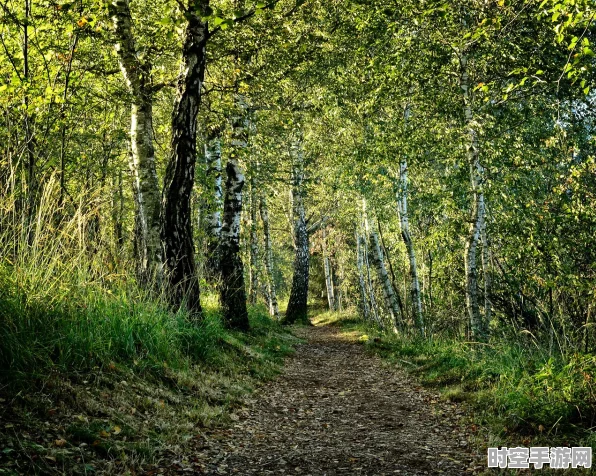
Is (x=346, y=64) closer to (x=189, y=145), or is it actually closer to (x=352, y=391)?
(x=189, y=145)

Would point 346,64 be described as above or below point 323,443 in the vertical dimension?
above

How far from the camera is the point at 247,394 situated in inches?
302

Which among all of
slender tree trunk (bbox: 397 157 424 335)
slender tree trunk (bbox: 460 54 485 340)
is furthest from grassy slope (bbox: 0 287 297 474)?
slender tree trunk (bbox: 397 157 424 335)

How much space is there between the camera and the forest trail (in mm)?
4969

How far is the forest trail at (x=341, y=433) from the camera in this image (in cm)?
497

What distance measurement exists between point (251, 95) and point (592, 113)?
754 cm

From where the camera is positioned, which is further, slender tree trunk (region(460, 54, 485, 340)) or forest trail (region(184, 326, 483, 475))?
slender tree trunk (region(460, 54, 485, 340))

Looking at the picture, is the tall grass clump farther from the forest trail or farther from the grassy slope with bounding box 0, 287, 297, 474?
the forest trail

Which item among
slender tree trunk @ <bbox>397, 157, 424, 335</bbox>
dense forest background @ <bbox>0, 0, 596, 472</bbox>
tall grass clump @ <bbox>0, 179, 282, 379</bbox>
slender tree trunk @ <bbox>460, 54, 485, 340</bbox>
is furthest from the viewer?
slender tree trunk @ <bbox>397, 157, 424, 335</bbox>

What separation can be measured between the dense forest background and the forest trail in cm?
112

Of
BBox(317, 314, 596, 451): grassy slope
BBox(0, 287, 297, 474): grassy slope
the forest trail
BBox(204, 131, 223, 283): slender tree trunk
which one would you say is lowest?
the forest trail

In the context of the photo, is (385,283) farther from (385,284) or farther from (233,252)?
(233,252)

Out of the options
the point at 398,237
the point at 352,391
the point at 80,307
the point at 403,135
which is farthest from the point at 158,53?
the point at 398,237

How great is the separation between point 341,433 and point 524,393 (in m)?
2.25
